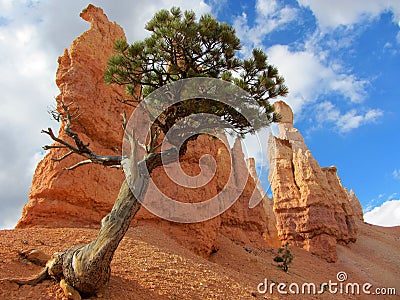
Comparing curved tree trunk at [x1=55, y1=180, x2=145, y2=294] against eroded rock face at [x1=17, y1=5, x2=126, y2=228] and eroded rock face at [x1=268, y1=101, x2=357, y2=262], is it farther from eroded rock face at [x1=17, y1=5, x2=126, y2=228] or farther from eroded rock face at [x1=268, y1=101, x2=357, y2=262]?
eroded rock face at [x1=268, y1=101, x2=357, y2=262]

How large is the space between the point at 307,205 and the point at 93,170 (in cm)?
2169

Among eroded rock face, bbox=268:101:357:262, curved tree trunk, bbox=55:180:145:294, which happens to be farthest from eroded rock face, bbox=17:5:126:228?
eroded rock face, bbox=268:101:357:262

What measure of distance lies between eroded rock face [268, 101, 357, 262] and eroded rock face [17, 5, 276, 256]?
12.5m

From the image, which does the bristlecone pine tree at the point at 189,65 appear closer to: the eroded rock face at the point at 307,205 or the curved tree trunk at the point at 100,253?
the curved tree trunk at the point at 100,253

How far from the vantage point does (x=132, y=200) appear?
285 inches

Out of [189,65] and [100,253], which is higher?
[189,65]

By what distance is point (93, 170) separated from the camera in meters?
→ 13.1

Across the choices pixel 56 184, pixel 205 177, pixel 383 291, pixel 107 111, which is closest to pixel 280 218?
pixel 383 291

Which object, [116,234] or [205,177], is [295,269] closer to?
[205,177]

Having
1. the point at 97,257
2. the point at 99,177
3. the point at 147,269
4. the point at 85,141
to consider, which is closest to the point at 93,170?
the point at 99,177

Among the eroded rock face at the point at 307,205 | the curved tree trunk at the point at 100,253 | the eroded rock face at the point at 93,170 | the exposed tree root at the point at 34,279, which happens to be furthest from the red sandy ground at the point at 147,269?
the eroded rock face at the point at 307,205

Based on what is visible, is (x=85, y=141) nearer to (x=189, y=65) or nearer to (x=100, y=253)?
(x=189, y=65)

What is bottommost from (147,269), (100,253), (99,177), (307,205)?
(147,269)

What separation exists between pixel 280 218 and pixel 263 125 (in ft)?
72.1
